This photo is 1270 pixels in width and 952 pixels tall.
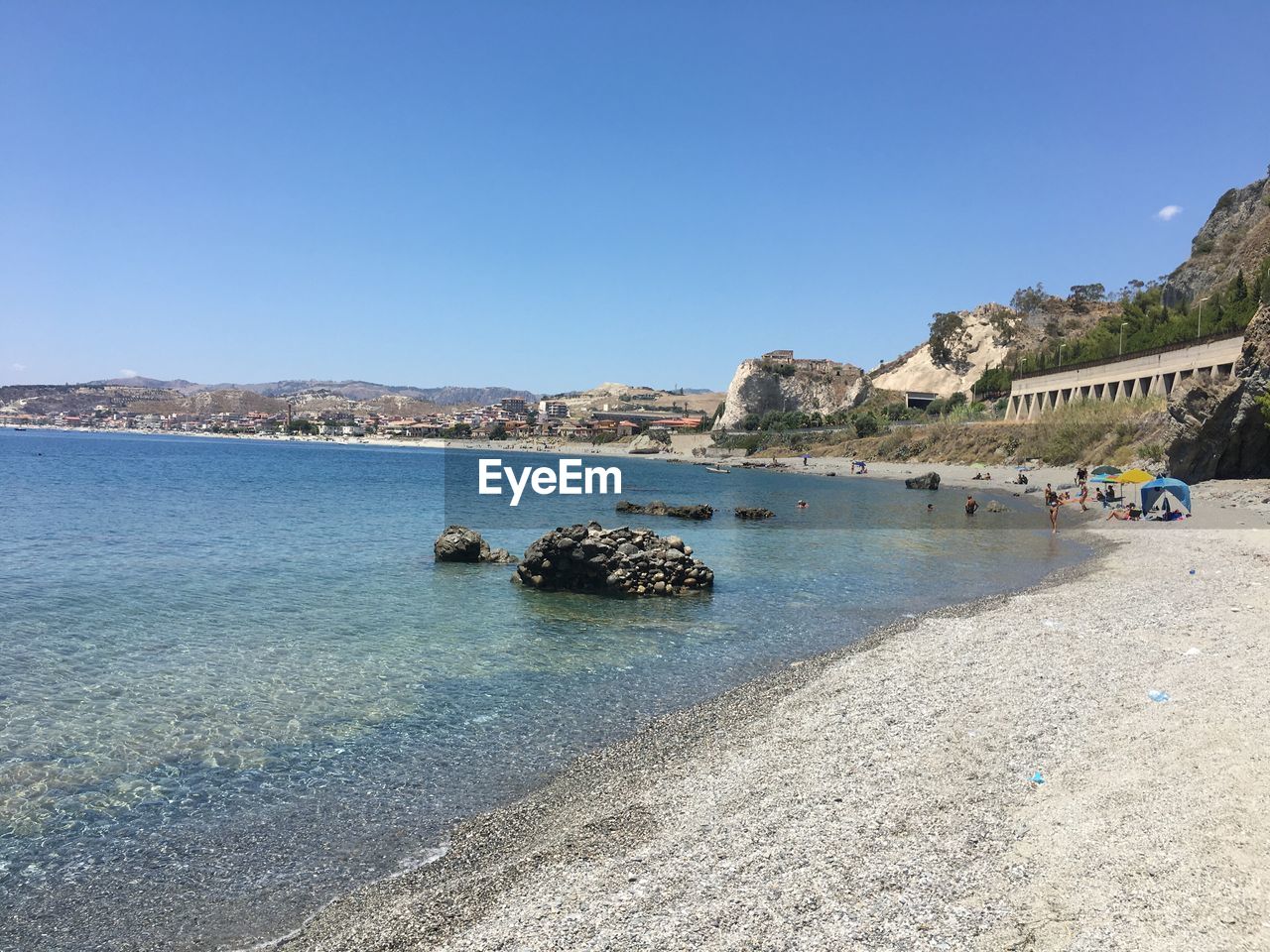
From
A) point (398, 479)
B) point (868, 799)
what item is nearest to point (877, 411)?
point (398, 479)

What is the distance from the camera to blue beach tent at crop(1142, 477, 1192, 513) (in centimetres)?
3278

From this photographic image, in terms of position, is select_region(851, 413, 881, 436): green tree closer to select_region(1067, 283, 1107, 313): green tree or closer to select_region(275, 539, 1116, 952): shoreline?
select_region(1067, 283, 1107, 313): green tree

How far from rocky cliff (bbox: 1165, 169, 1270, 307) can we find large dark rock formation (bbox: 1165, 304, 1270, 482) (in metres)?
53.0

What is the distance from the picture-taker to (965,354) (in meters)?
147

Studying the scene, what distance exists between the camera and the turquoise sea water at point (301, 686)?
7.33 metres

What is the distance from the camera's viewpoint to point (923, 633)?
50.3ft

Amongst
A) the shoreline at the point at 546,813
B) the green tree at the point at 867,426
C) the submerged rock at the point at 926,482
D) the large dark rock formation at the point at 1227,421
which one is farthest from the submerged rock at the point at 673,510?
the green tree at the point at 867,426

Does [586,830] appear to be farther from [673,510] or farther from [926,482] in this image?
[926,482]

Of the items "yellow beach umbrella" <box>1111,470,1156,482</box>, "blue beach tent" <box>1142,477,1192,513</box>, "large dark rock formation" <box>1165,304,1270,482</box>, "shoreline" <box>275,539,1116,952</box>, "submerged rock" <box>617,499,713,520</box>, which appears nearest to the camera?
"shoreline" <box>275,539,1116,952</box>

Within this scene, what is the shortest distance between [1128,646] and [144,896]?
44.2ft

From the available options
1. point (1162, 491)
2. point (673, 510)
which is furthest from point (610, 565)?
point (1162, 491)

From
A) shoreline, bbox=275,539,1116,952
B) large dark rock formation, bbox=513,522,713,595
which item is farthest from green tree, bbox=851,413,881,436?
shoreline, bbox=275,539,1116,952

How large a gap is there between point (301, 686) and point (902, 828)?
9.43 meters

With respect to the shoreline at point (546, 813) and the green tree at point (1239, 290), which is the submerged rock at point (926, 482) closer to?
the green tree at point (1239, 290)
